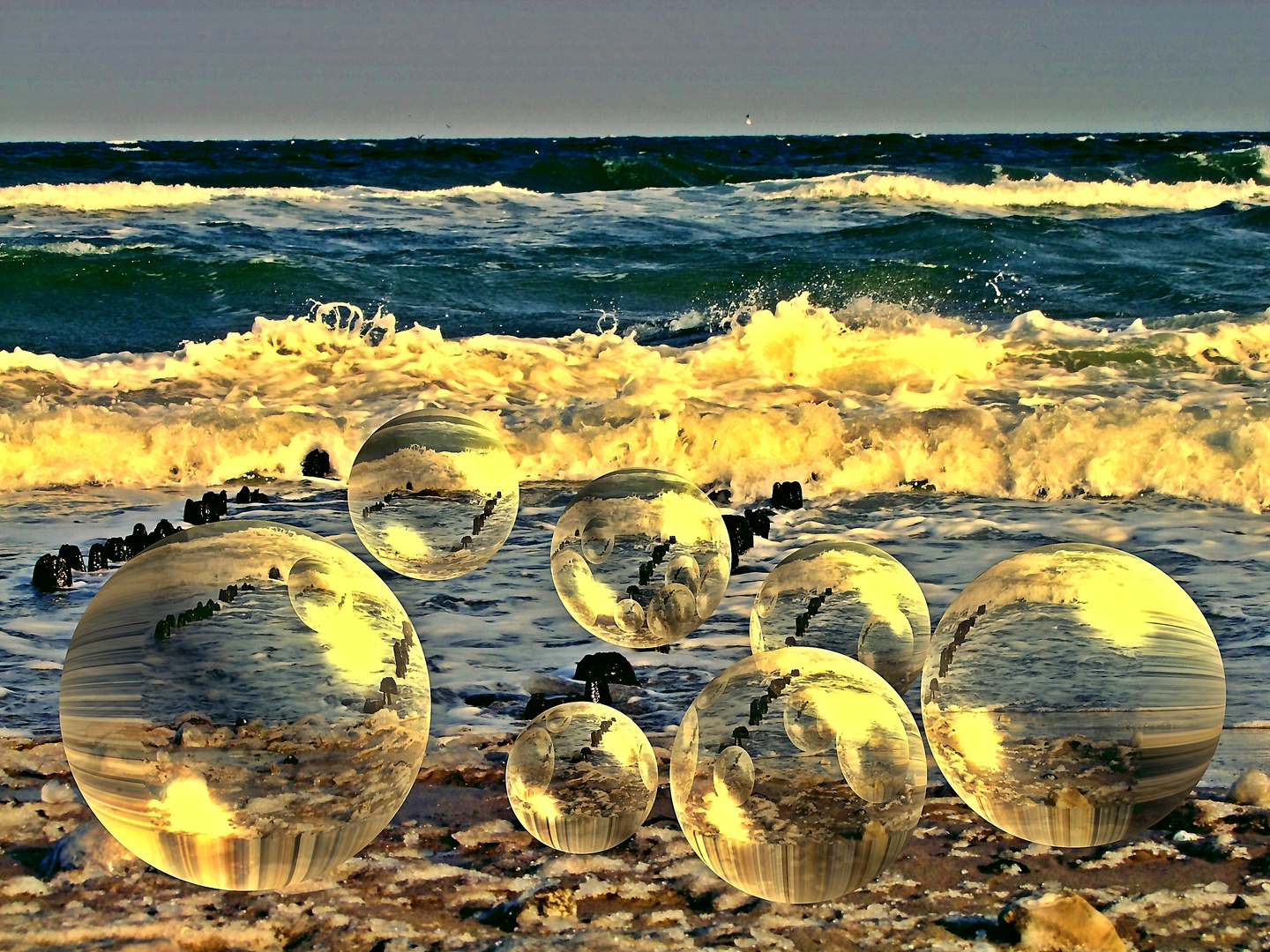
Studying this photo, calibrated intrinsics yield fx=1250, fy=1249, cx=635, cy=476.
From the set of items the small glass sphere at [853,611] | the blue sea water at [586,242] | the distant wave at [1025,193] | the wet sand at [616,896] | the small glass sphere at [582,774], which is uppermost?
the distant wave at [1025,193]

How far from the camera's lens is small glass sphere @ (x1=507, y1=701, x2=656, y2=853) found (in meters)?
3.48

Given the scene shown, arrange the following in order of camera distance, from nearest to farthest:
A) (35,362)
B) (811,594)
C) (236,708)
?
(236,708) → (811,594) → (35,362)

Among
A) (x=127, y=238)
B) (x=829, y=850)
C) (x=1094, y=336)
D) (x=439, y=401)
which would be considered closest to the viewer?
Answer: (x=829, y=850)

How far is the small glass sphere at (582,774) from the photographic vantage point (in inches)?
137

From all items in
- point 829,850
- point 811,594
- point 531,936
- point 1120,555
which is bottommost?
point 531,936

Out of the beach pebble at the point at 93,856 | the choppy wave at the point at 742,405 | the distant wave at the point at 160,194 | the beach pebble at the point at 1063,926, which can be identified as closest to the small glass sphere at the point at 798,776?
the beach pebble at the point at 1063,926

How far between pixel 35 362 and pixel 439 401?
4276 millimetres

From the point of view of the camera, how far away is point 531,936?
335 centimetres

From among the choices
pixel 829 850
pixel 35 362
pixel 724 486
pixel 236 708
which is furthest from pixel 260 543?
pixel 35 362

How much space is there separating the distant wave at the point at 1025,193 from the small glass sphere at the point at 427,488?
2318cm

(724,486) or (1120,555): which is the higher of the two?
(1120,555)

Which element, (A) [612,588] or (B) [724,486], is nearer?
(A) [612,588]

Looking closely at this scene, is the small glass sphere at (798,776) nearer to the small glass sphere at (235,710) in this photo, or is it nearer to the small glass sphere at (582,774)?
the small glass sphere at (582,774)

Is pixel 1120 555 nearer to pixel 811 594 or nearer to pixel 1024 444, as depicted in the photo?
pixel 811 594
